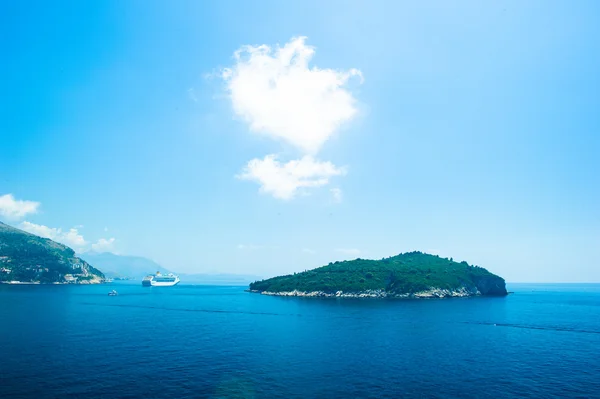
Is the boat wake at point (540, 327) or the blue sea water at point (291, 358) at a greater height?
→ the boat wake at point (540, 327)

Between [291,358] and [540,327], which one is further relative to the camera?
[540,327]

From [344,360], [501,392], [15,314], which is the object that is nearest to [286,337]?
[344,360]

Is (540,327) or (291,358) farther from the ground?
(540,327)

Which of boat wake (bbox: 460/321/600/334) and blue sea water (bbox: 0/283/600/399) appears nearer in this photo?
blue sea water (bbox: 0/283/600/399)

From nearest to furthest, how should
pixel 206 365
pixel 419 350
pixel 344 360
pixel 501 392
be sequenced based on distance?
pixel 501 392
pixel 206 365
pixel 344 360
pixel 419 350

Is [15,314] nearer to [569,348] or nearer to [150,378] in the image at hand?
[150,378]

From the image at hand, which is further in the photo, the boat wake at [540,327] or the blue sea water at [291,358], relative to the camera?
the boat wake at [540,327]

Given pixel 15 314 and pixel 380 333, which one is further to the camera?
pixel 15 314

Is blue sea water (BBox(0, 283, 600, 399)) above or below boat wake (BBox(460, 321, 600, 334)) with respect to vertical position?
below
